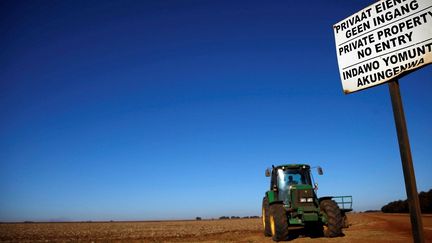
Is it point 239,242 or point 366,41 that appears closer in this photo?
point 366,41

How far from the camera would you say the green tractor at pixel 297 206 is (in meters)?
13.0

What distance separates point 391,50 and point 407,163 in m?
1.05

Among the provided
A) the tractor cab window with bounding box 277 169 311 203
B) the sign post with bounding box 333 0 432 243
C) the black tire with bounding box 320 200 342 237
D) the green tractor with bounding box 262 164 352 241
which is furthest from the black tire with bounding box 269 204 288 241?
the sign post with bounding box 333 0 432 243

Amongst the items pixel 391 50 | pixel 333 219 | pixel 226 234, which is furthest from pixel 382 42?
pixel 226 234

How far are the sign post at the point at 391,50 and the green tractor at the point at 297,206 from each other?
1099 centimetres

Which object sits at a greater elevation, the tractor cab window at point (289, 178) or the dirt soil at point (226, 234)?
the tractor cab window at point (289, 178)

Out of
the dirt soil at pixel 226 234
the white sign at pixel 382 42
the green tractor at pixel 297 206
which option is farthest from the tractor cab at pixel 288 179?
the white sign at pixel 382 42

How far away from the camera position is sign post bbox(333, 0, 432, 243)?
269 cm

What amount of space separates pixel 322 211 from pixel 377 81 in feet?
38.8

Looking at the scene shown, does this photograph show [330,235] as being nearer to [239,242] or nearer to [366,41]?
[239,242]

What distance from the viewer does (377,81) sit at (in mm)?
3016

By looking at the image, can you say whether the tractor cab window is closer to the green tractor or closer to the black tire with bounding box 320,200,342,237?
the green tractor

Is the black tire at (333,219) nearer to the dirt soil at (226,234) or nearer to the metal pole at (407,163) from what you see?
the dirt soil at (226,234)

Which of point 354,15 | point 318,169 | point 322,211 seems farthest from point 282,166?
point 354,15
